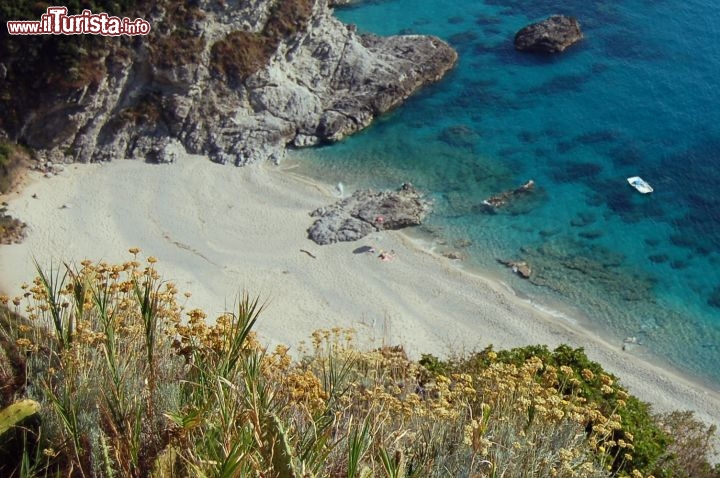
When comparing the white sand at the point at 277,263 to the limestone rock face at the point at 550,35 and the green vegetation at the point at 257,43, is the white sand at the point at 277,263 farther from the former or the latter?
the limestone rock face at the point at 550,35

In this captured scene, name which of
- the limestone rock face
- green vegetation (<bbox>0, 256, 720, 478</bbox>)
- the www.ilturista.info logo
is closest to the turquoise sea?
the limestone rock face

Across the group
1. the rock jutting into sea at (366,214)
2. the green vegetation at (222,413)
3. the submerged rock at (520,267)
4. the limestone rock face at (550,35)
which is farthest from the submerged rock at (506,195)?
the green vegetation at (222,413)

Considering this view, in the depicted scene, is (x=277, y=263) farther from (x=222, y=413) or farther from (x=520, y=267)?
(x=222, y=413)

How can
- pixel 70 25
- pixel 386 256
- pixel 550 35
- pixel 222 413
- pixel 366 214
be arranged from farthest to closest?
pixel 550 35 → pixel 70 25 → pixel 366 214 → pixel 386 256 → pixel 222 413

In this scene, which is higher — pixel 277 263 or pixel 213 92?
pixel 213 92

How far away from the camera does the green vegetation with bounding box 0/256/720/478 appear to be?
31.6 feet

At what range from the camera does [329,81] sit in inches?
1773

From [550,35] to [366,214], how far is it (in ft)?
72.9

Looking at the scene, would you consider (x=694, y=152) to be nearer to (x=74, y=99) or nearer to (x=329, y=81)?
(x=329, y=81)

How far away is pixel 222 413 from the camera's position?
30.6ft

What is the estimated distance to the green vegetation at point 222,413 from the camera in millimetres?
9641

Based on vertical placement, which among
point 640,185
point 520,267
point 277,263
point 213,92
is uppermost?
point 213,92

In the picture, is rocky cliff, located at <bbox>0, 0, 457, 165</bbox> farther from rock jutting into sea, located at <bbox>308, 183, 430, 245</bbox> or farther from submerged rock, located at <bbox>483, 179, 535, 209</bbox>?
submerged rock, located at <bbox>483, 179, 535, 209</bbox>

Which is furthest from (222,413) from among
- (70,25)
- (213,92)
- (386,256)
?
(213,92)
